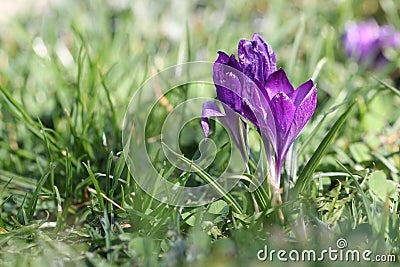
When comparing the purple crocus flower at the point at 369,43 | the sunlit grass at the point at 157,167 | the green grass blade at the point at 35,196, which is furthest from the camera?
the purple crocus flower at the point at 369,43

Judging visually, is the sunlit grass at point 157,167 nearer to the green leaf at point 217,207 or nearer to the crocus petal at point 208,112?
the green leaf at point 217,207

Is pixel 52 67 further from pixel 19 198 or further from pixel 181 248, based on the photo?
pixel 181 248

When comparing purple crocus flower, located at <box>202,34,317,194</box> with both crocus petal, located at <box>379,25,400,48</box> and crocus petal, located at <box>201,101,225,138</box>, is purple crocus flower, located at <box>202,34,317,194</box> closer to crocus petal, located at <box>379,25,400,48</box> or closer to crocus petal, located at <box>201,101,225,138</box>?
crocus petal, located at <box>201,101,225,138</box>

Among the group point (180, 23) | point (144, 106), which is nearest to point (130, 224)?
point (144, 106)

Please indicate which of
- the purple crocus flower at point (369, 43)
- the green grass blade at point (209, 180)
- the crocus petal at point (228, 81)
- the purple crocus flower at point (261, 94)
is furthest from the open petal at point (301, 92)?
the purple crocus flower at point (369, 43)

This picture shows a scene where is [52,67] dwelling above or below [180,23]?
below

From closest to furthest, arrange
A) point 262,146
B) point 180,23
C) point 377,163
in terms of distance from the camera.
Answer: point 262,146 < point 377,163 < point 180,23

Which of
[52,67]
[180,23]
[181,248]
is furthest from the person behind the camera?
[180,23]
